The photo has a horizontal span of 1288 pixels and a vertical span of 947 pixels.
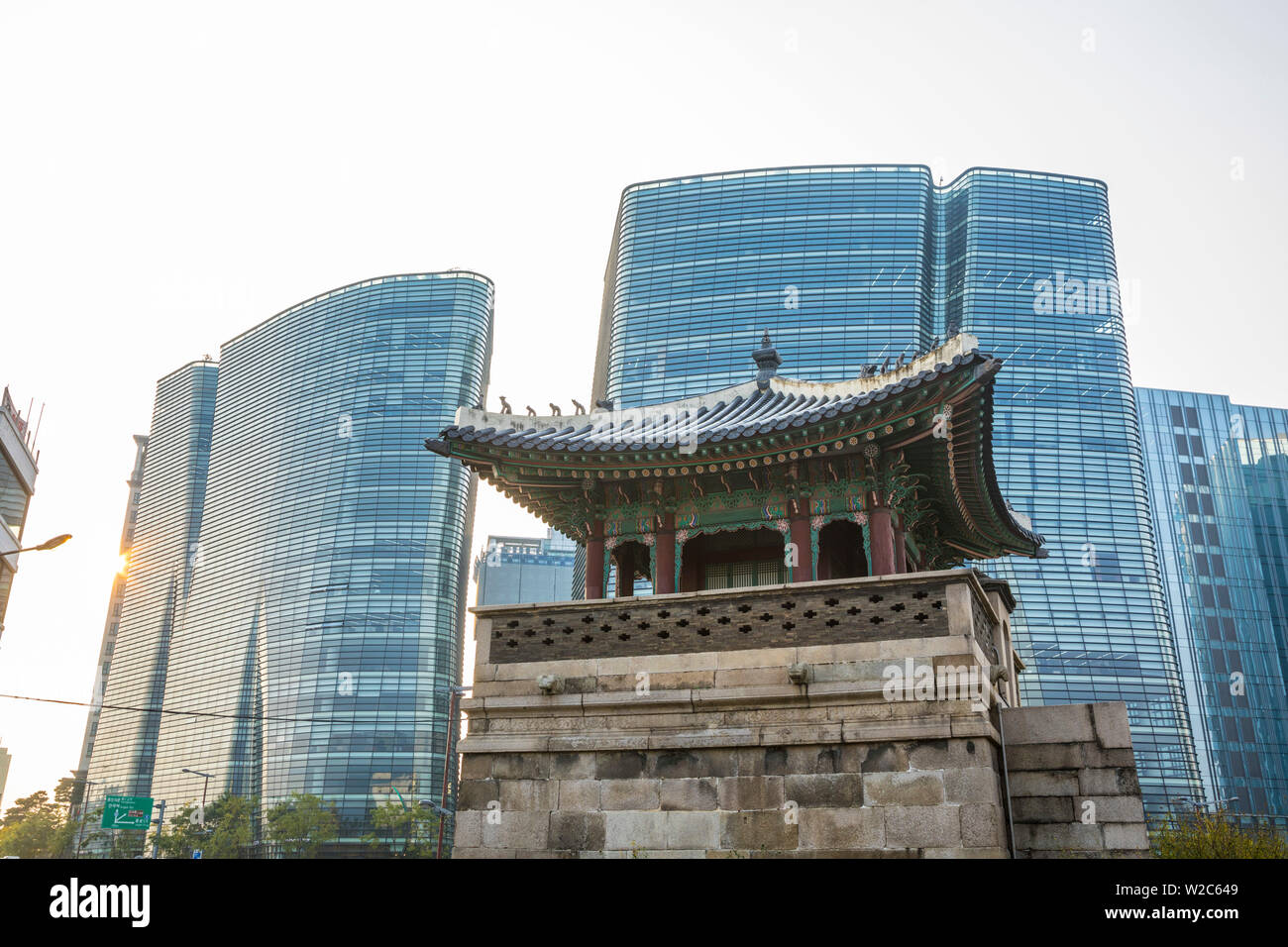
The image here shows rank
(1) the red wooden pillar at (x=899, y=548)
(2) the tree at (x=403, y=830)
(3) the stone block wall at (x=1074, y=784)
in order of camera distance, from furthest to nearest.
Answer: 1. (2) the tree at (x=403, y=830)
2. (1) the red wooden pillar at (x=899, y=548)
3. (3) the stone block wall at (x=1074, y=784)

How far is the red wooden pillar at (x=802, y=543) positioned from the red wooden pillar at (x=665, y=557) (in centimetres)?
237

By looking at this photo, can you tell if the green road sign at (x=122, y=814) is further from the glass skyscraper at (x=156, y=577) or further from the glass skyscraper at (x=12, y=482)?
the glass skyscraper at (x=156, y=577)

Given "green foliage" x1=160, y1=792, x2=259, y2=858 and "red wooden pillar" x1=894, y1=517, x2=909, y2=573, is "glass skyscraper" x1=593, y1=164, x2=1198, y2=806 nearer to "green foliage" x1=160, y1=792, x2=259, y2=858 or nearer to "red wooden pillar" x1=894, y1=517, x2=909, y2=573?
"green foliage" x1=160, y1=792, x2=259, y2=858

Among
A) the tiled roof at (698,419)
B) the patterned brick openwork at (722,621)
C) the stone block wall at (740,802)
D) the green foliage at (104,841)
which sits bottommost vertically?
the green foliage at (104,841)

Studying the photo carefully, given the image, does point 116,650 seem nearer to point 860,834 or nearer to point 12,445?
point 12,445

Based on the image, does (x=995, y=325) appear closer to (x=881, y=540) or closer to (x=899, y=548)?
(x=899, y=548)

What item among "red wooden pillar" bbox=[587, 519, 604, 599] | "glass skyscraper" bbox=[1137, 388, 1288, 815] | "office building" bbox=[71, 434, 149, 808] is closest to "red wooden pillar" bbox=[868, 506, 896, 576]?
"red wooden pillar" bbox=[587, 519, 604, 599]

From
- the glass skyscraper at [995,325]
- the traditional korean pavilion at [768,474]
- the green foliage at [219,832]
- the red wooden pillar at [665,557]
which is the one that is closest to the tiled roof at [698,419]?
the traditional korean pavilion at [768,474]

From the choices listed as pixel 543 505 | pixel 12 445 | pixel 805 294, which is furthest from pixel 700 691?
pixel 805 294

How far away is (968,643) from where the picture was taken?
14438mm

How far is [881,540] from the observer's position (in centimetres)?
1825

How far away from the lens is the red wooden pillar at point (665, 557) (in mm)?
19188

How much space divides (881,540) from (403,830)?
83.4m

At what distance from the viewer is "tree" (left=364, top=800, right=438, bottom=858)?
83750 millimetres
